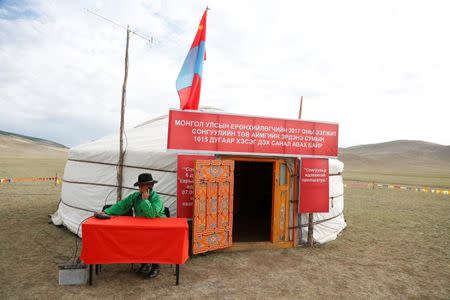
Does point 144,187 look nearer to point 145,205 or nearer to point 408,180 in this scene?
point 145,205

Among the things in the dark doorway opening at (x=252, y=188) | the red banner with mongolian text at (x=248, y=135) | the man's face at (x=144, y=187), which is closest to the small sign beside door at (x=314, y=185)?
the red banner with mongolian text at (x=248, y=135)

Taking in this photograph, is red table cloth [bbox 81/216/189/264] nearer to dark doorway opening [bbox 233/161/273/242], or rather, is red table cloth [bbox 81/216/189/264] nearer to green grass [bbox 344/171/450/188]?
dark doorway opening [bbox 233/161/273/242]

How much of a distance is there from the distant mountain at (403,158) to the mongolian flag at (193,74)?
160 feet

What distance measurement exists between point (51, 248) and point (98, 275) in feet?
5.32

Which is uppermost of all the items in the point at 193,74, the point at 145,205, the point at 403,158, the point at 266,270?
the point at 403,158

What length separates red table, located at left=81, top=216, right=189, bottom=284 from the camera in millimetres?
3504

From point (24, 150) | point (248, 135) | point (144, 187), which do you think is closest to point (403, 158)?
point (248, 135)

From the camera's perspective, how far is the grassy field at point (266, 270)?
3.67 meters

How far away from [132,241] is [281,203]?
2838 millimetres

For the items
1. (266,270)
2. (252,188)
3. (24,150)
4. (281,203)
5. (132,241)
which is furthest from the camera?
(24,150)

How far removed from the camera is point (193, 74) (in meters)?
5.60

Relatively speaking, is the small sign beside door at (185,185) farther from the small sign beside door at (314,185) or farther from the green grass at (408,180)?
the green grass at (408,180)

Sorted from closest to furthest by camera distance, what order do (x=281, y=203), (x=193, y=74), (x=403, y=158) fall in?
(x=281, y=203) → (x=193, y=74) → (x=403, y=158)

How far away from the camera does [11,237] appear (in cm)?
555
